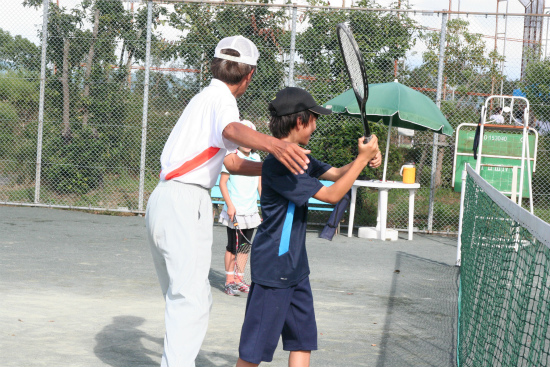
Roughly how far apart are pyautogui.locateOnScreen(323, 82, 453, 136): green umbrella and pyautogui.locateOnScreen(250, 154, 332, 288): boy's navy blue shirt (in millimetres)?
7066

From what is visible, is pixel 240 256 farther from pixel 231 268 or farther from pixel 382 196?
pixel 382 196

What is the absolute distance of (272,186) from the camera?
10.7 feet

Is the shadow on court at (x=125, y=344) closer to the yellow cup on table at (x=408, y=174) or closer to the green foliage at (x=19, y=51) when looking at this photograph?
the yellow cup on table at (x=408, y=174)

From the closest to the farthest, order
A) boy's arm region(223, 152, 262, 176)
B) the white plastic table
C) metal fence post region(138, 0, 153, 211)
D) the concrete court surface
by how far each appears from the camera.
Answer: boy's arm region(223, 152, 262, 176) < the concrete court surface < the white plastic table < metal fence post region(138, 0, 153, 211)

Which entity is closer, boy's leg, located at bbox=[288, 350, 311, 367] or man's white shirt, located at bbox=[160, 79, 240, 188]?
man's white shirt, located at bbox=[160, 79, 240, 188]

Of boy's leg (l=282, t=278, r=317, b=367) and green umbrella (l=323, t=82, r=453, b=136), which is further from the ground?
green umbrella (l=323, t=82, r=453, b=136)

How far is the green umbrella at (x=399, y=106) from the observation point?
10203mm

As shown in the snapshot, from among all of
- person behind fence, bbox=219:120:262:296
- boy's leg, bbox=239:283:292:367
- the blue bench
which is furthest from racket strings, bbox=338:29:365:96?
the blue bench

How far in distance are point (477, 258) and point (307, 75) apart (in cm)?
699

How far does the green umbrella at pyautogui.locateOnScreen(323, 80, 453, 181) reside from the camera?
33.5 feet

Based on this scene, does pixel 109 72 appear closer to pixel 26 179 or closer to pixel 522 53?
pixel 26 179

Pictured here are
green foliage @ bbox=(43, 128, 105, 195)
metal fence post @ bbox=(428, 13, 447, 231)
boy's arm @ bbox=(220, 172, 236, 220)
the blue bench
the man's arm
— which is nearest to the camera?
the man's arm

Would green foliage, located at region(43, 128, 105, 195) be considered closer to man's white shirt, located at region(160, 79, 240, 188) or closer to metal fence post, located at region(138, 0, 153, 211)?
metal fence post, located at region(138, 0, 153, 211)

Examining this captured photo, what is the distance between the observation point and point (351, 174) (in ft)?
10.0
